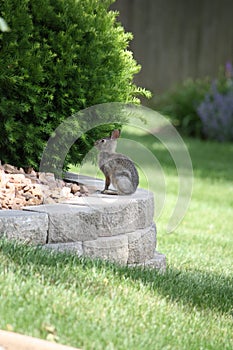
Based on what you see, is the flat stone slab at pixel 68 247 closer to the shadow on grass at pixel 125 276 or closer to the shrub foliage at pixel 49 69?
the shadow on grass at pixel 125 276

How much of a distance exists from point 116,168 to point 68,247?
2.64 feet

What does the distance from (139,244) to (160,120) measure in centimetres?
873

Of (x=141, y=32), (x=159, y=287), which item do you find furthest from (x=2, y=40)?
(x=141, y=32)

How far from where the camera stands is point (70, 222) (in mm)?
4871

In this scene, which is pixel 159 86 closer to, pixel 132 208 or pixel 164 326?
pixel 132 208

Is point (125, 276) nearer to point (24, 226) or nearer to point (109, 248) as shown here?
point (109, 248)

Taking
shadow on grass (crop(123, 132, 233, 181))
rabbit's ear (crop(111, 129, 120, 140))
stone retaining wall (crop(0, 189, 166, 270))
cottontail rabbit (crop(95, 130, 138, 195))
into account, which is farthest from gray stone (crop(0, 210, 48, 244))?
shadow on grass (crop(123, 132, 233, 181))

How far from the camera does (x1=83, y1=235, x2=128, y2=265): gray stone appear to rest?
16.5 feet

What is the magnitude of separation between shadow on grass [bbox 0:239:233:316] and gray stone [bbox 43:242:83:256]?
0.18 meters

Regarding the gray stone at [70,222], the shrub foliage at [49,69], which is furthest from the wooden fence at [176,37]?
the gray stone at [70,222]

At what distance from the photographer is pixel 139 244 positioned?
535 centimetres

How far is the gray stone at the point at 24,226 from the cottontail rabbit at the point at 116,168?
2.75 feet

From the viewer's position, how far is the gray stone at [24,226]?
464cm

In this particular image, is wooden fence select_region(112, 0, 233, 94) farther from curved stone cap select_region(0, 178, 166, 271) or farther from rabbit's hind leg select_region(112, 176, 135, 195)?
curved stone cap select_region(0, 178, 166, 271)
